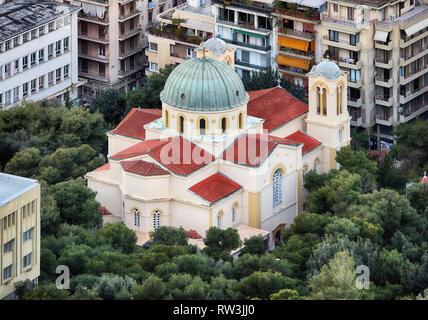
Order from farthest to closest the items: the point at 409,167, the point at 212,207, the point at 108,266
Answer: the point at 409,167 < the point at 212,207 < the point at 108,266

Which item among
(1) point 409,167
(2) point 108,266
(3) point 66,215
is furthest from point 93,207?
(1) point 409,167

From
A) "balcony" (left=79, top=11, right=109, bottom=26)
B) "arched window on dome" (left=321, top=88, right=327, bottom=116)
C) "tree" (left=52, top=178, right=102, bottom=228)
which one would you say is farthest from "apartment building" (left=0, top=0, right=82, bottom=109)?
"arched window on dome" (left=321, top=88, right=327, bottom=116)

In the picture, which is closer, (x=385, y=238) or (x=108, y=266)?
(x=108, y=266)

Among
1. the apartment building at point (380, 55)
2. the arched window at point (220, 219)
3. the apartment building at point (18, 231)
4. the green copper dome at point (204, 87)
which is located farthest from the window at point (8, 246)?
the apartment building at point (380, 55)

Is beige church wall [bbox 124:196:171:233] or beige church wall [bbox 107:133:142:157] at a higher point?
beige church wall [bbox 107:133:142:157]

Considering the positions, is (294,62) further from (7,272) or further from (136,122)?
(7,272)

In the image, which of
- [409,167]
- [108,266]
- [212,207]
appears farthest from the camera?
[409,167]

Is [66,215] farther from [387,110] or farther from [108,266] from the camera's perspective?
[387,110]

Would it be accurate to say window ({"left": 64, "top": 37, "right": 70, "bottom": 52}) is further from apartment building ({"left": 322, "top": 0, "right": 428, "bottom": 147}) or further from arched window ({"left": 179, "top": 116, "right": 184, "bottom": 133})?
arched window ({"left": 179, "top": 116, "right": 184, "bottom": 133})
